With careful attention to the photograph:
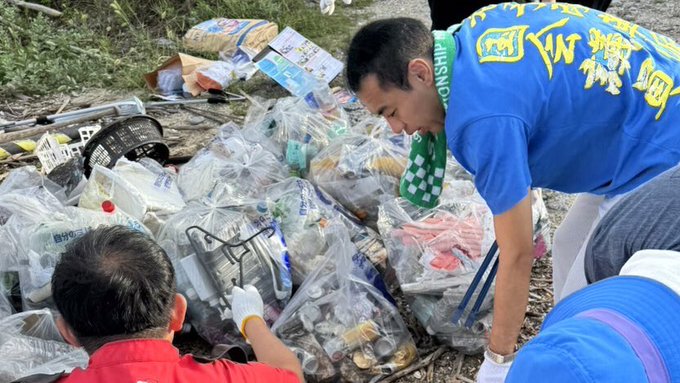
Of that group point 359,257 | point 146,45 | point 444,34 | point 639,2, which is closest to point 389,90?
point 444,34

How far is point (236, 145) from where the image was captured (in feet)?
11.7

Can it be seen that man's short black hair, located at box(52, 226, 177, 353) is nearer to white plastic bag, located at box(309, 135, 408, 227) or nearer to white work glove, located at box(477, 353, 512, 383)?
white work glove, located at box(477, 353, 512, 383)

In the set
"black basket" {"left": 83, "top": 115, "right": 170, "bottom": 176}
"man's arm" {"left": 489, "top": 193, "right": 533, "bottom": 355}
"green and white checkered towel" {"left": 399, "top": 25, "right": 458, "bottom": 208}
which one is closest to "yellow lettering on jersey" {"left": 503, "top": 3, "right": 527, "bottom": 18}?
"green and white checkered towel" {"left": 399, "top": 25, "right": 458, "bottom": 208}

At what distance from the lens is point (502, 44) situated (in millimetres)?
1799

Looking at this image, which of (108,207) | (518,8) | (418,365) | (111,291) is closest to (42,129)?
(108,207)

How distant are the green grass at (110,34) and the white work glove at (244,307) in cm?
336

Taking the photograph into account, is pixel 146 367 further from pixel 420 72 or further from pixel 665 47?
pixel 665 47

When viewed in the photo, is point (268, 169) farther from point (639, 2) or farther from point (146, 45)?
point (639, 2)

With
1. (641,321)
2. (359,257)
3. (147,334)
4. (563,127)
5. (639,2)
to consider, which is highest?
(641,321)

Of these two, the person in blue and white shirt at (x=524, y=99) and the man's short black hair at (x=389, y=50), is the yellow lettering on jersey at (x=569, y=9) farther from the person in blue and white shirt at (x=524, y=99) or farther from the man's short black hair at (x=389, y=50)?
the man's short black hair at (x=389, y=50)

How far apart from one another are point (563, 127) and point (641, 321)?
3.67 feet

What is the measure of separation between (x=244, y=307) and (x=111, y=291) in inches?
29.0

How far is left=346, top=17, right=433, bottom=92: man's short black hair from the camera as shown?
Answer: 1.83 meters

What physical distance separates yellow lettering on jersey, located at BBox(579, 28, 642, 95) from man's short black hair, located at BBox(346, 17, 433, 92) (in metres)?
0.41
